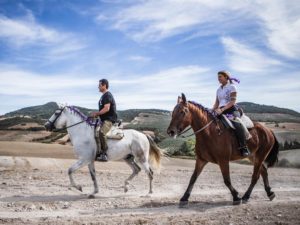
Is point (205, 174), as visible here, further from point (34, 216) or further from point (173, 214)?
point (34, 216)

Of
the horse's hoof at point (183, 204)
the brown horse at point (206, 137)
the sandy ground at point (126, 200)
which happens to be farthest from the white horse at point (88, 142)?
the brown horse at point (206, 137)

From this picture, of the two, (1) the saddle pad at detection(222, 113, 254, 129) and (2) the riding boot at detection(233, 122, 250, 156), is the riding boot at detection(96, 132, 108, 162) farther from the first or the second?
(2) the riding boot at detection(233, 122, 250, 156)

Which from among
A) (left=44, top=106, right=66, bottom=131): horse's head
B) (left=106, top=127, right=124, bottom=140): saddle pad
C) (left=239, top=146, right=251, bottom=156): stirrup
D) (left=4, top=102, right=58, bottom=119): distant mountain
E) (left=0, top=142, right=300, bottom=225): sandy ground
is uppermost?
(left=4, top=102, right=58, bottom=119): distant mountain

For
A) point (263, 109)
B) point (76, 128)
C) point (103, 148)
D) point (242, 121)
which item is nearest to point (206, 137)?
point (242, 121)

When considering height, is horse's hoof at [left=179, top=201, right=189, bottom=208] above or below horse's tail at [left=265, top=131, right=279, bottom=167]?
below

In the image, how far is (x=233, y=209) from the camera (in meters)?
9.80

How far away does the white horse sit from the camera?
484 inches

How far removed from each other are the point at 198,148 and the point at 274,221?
10.9ft

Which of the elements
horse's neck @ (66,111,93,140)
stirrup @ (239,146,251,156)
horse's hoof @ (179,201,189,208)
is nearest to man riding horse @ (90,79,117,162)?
horse's neck @ (66,111,93,140)

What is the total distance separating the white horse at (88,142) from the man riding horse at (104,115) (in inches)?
7.3

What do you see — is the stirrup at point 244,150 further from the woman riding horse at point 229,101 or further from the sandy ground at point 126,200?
the sandy ground at point 126,200

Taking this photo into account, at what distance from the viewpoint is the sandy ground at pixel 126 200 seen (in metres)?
8.59

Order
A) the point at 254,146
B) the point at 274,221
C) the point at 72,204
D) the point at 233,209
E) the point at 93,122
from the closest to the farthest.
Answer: the point at 274,221, the point at 233,209, the point at 72,204, the point at 254,146, the point at 93,122

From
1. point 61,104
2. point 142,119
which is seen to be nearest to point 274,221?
point 61,104
